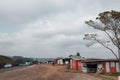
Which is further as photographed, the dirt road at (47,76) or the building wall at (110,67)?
the building wall at (110,67)

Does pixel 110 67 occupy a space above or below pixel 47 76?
above

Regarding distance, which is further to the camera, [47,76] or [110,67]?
[110,67]

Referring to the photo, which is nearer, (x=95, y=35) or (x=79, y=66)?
(x=95, y=35)

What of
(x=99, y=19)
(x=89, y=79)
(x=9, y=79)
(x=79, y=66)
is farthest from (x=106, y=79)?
(x=79, y=66)

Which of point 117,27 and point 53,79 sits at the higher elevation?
point 117,27

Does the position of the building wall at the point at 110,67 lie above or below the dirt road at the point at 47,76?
above

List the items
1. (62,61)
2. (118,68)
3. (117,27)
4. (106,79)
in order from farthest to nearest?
(62,61) → (118,68) → (117,27) → (106,79)

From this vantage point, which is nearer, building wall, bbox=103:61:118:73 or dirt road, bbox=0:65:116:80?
dirt road, bbox=0:65:116:80

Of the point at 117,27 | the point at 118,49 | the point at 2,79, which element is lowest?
the point at 2,79

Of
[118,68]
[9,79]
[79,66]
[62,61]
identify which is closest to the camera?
[9,79]

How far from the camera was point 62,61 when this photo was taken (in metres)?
114

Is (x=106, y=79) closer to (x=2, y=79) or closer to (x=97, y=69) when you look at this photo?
(x=97, y=69)

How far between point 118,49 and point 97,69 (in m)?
13.6

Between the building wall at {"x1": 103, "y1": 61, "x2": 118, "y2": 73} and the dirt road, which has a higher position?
the building wall at {"x1": 103, "y1": 61, "x2": 118, "y2": 73}
